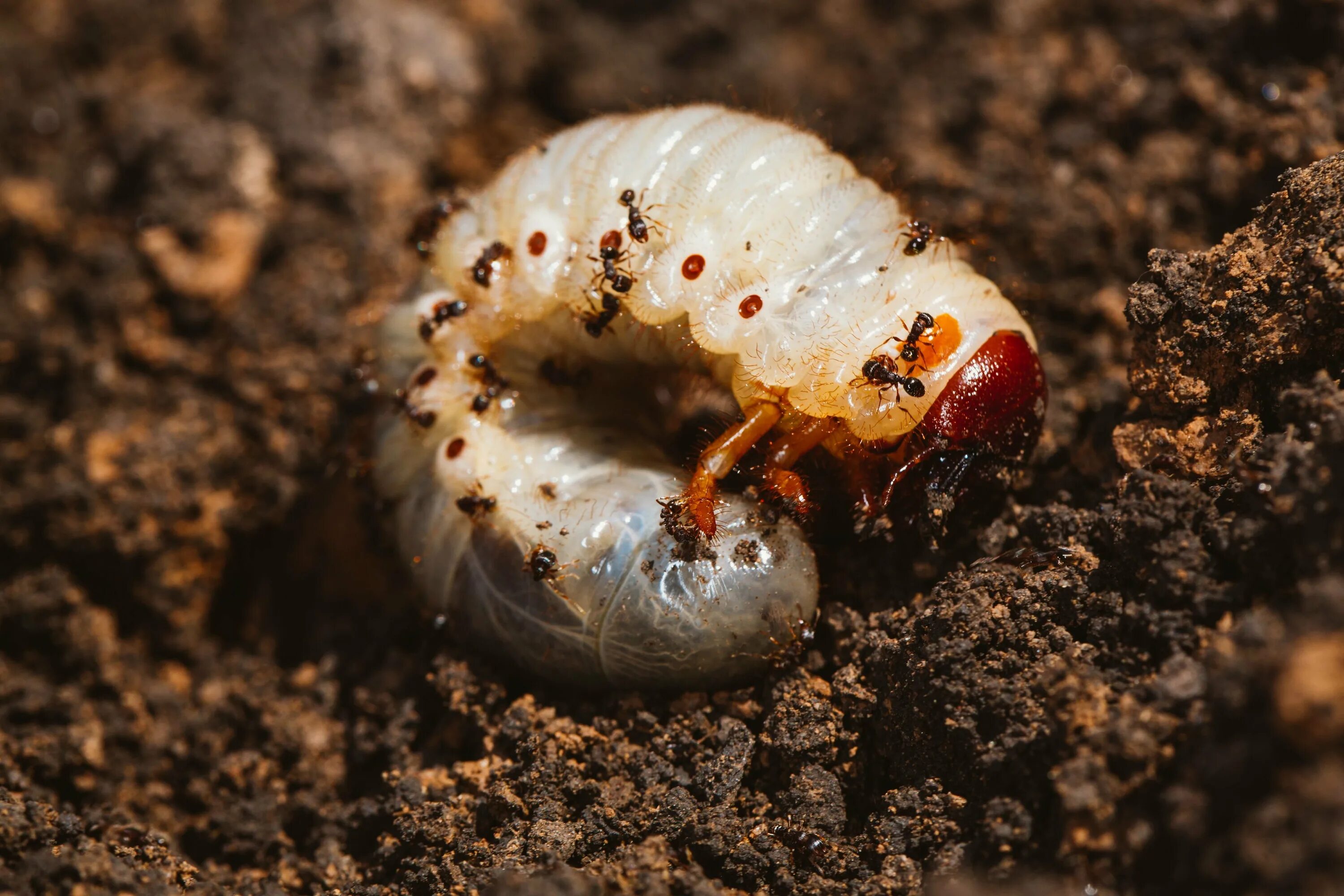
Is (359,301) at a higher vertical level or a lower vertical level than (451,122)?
lower

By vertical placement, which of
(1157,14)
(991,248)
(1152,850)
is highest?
(1157,14)

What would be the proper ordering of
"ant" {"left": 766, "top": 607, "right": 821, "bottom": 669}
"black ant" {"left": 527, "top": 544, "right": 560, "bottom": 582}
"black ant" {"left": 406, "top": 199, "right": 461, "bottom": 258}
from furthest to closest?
1. "black ant" {"left": 406, "top": 199, "right": 461, "bottom": 258}
2. "black ant" {"left": 527, "top": 544, "right": 560, "bottom": 582}
3. "ant" {"left": 766, "top": 607, "right": 821, "bottom": 669}

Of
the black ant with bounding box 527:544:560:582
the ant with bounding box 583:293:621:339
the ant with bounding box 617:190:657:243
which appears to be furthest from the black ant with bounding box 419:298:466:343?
the black ant with bounding box 527:544:560:582

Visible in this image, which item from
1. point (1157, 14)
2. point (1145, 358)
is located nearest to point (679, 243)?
point (1145, 358)

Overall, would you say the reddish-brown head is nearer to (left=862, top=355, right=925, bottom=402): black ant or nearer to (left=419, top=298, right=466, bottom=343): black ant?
(left=862, top=355, right=925, bottom=402): black ant

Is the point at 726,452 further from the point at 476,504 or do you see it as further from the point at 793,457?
the point at 476,504

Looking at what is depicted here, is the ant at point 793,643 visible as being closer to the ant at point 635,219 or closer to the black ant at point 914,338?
the black ant at point 914,338

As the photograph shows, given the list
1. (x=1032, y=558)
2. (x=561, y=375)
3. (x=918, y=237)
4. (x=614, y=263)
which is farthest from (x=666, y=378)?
(x=1032, y=558)

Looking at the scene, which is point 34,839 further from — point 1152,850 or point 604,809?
point 1152,850
